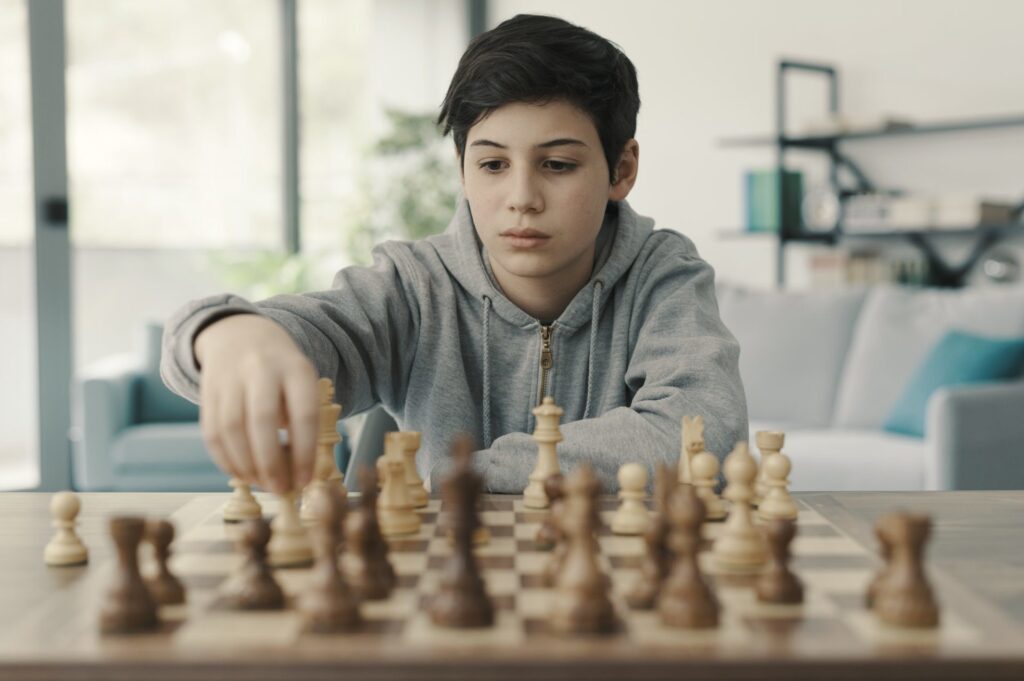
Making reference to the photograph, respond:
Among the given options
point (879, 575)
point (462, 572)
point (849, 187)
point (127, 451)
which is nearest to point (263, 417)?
point (462, 572)

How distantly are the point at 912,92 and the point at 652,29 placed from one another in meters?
1.42

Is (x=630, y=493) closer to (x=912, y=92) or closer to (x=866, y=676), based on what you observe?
(x=866, y=676)

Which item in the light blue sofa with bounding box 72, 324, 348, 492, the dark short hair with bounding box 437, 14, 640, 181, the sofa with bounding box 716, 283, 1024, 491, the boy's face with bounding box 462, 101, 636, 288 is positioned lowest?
the light blue sofa with bounding box 72, 324, 348, 492

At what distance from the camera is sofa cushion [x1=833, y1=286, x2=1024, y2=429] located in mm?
3652

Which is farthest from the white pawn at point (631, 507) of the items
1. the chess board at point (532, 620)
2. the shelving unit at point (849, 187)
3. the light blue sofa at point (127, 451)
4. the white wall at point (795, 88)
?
the white wall at point (795, 88)

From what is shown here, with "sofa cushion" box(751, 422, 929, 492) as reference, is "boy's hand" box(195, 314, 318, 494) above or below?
above

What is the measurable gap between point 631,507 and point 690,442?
0.23 metres

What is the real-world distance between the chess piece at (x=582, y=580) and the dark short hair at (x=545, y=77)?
86cm

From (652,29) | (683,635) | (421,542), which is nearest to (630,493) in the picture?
(421,542)

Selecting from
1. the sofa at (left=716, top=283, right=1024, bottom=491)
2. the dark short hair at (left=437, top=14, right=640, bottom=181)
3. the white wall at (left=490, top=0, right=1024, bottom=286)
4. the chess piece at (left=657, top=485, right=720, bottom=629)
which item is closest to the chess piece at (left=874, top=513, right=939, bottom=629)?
the chess piece at (left=657, top=485, right=720, bottom=629)

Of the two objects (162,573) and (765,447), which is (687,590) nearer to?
(162,573)

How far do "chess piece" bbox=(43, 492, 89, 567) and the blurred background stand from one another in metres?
3.54

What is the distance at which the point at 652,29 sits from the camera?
236 inches

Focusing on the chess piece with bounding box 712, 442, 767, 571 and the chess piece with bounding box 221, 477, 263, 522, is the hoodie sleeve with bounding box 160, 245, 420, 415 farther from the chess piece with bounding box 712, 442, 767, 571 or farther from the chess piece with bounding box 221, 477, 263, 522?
the chess piece with bounding box 712, 442, 767, 571
